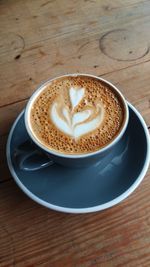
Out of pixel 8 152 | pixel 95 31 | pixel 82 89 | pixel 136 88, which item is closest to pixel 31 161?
pixel 8 152

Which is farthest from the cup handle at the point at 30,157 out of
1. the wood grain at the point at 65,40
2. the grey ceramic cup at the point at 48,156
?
the wood grain at the point at 65,40

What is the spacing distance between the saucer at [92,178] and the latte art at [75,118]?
6 centimetres

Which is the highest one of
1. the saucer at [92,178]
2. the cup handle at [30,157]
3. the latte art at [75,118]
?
the latte art at [75,118]

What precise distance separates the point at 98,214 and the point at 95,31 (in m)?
0.51

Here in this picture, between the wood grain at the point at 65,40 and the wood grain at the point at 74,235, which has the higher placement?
the wood grain at the point at 65,40

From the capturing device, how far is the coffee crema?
52 cm

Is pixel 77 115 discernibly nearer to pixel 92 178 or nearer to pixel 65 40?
pixel 92 178

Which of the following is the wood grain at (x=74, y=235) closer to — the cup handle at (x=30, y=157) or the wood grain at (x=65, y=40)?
the cup handle at (x=30, y=157)

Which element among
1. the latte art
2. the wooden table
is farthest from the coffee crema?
the wooden table

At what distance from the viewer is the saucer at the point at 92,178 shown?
499 millimetres

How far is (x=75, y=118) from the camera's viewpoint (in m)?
0.55

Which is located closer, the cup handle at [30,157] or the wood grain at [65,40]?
the cup handle at [30,157]

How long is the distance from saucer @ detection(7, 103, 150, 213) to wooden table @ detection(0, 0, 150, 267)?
3 cm

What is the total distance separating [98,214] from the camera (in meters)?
0.51
